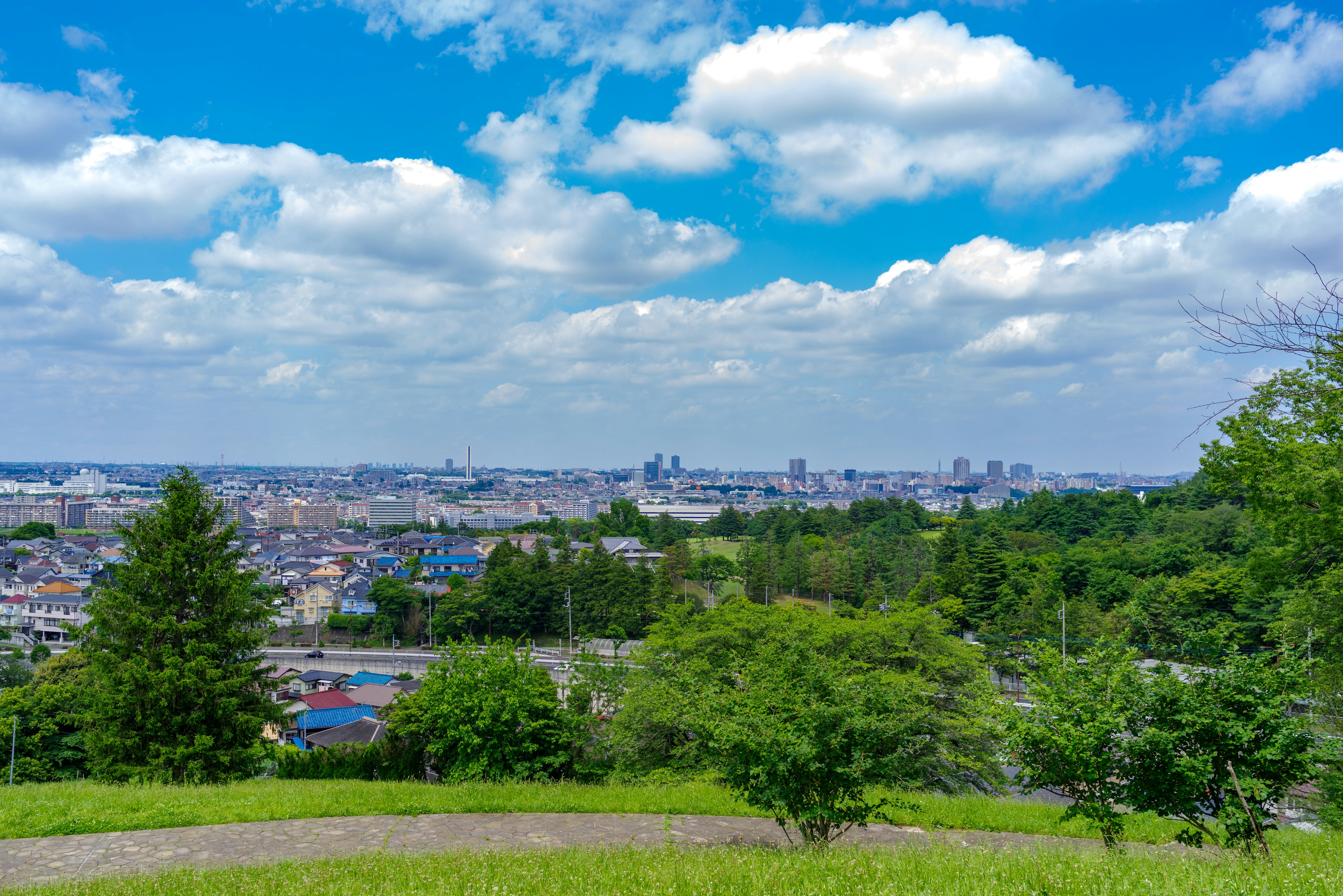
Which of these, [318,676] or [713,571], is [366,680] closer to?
[318,676]

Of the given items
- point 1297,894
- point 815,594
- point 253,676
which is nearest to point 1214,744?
point 1297,894

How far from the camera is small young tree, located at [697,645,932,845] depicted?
5223 mm

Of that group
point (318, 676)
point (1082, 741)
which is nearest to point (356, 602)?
point (318, 676)

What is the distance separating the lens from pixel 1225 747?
14.7ft

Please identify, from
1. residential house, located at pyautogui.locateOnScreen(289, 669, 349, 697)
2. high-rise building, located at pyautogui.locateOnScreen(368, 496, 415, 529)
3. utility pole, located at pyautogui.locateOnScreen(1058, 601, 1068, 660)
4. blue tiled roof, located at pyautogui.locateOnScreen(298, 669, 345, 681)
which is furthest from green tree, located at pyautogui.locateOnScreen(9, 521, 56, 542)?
utility pole, located at pyautogui.locateOnScreen(1058, 601, 1068, 660)

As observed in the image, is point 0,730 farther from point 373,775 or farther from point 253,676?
point 373,775

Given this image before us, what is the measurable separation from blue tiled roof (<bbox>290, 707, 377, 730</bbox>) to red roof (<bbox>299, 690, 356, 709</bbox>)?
0.89 ft

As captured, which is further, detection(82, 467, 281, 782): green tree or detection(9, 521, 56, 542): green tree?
detection(9, 521, 56, 542): green tree

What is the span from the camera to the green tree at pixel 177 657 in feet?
33.8

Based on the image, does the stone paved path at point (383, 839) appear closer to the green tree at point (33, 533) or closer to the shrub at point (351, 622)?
the shrub at point (351, 622)

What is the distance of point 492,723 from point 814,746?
6.58 m

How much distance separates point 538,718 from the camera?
35.3 feet

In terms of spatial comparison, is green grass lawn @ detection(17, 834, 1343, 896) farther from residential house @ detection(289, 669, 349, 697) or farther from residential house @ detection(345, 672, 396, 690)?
residential house @ detection(345, 672, 396, 690)

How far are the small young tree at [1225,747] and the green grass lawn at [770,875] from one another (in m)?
0.29
